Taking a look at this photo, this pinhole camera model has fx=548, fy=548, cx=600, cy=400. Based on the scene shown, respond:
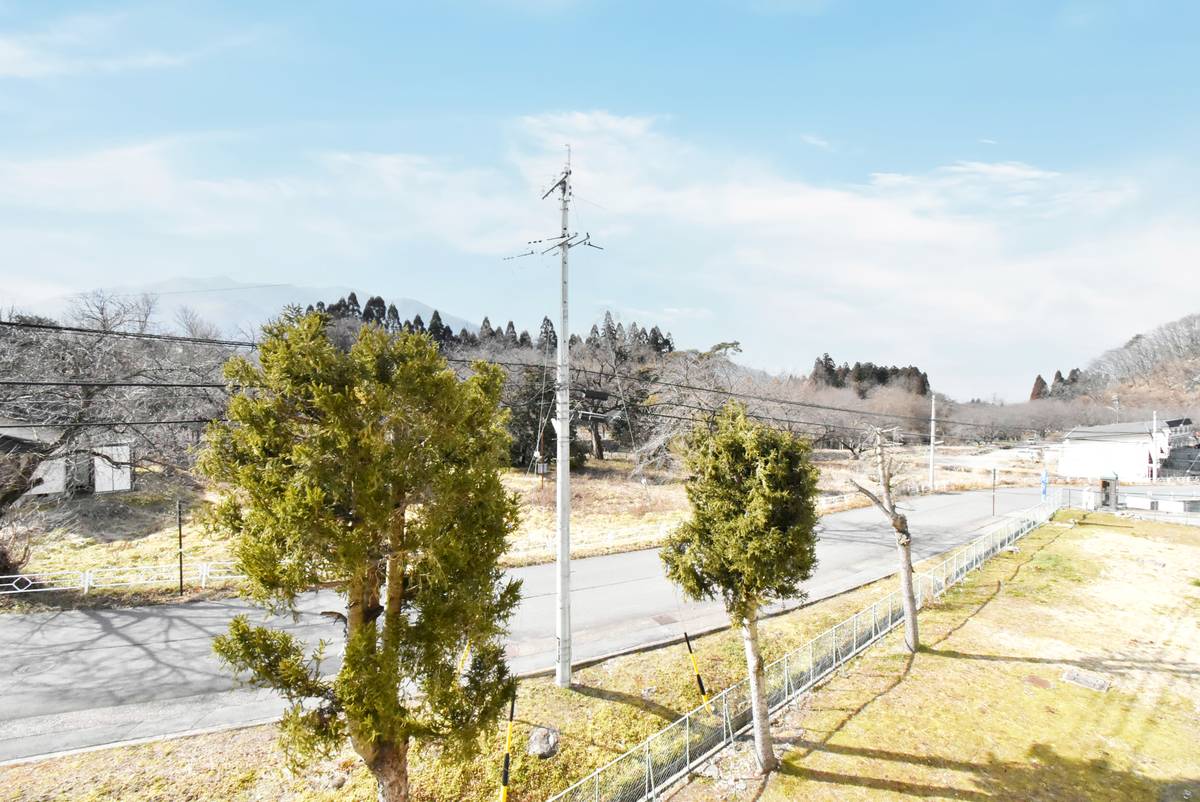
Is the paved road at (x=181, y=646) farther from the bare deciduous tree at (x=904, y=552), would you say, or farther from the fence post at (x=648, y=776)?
the fence post at (x=648, y=776)

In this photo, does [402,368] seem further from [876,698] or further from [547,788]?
[876,698]

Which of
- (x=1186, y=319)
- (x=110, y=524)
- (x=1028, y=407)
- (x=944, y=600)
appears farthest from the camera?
(x=1186, y=319)

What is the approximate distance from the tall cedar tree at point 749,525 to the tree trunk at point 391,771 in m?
4.57

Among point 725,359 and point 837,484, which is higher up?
point 725,359

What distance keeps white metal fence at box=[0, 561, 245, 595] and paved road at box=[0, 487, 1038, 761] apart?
1.17 metres

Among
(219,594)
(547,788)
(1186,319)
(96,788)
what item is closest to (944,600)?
(547,788)

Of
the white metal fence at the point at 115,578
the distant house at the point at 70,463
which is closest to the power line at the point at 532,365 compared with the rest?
the distant house at the point at 70,463

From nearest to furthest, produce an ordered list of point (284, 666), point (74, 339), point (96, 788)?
point (284, 666) < point (96, 788) < point (74, 339)

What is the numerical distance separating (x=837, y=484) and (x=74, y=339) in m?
40.1

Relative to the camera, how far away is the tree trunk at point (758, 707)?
8.80 m

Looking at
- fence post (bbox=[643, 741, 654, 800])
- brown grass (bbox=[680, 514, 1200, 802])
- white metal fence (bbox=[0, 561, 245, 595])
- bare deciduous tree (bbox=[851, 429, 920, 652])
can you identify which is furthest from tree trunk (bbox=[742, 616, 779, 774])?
white metal fence (bbox=[0, 561, 245, 595])

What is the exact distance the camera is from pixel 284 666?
5.60 meters

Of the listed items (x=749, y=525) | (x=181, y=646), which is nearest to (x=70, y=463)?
(x=181, y=646)

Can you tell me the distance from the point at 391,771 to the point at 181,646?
31.0ft
